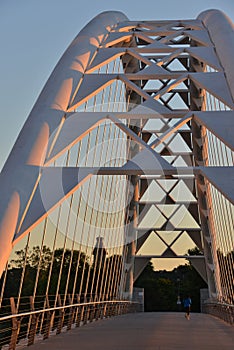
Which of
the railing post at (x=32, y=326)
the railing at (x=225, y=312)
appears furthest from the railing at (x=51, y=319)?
the railing at (x=225, y=312)

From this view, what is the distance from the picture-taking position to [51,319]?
11383mm

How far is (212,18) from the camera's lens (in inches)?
704

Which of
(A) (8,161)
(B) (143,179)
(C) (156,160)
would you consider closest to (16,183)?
(A) (8,161)

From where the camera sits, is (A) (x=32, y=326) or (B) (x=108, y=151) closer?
(A) (x=32, y=326)

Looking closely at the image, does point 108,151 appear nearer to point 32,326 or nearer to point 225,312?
point 225,312

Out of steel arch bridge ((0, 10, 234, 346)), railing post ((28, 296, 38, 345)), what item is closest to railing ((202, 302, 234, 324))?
steel arch bridge ((0, 10, 234, 346))

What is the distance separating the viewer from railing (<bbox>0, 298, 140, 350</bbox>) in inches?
340

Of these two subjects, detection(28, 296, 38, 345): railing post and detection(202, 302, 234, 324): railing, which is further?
detection(202, 302, 234, 324): railing

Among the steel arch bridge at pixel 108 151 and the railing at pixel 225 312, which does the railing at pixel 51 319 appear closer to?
the steel arch bridge at pixel 108 151

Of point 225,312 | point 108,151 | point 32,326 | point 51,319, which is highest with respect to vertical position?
point 108,151

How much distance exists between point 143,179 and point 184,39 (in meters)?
13.9

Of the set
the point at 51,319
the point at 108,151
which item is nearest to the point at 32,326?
the point at 51,319

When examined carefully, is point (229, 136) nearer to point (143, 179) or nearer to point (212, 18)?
point (212, 18)

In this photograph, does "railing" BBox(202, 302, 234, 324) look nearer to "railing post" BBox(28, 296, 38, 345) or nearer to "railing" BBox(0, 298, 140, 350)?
"railing" BBox(0, 298, 140, 350)
